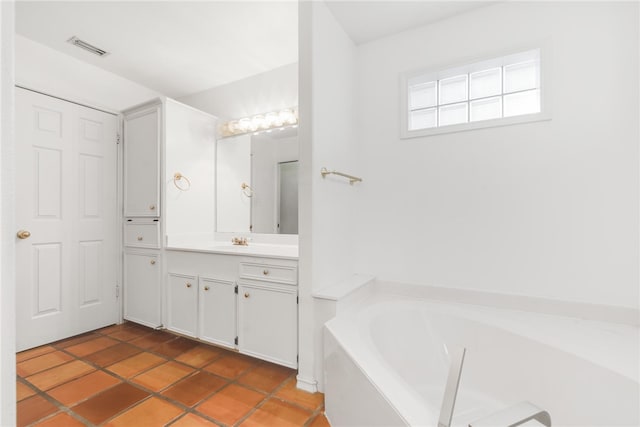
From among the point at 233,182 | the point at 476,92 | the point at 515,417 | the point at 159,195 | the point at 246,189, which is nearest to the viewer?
the point at 515,417

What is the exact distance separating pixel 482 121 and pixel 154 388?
2.68 metres

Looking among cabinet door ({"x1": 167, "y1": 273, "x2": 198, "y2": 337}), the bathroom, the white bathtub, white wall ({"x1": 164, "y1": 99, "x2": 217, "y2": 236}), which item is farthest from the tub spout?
white wall ({"x1": 164, "y1": 99, "x2": 217, "y2": 236})

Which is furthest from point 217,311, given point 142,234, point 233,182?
point 233,182

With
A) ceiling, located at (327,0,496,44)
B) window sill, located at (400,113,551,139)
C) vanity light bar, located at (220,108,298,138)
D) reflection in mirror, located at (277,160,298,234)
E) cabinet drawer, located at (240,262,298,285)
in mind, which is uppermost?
ceiling, located at (327,0,496,44)

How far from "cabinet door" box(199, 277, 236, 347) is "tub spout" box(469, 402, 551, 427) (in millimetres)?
1800

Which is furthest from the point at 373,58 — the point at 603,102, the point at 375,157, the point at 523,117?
the point at 603,102

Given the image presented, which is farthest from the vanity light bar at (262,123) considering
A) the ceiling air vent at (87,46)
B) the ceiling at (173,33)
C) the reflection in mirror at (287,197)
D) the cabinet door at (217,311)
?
the cabinet door at (217,311)

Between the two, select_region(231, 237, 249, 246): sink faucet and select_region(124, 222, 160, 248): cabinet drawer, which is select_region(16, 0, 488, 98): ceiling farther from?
select_region(231, 237, 249, 246): sink faucet

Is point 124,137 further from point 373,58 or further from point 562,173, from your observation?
point 562,173

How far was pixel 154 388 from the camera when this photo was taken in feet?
5.85

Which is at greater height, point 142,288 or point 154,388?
point 142,288

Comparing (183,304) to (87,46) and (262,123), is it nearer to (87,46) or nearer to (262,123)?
(262,123)

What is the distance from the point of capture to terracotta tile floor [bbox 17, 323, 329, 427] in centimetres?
153

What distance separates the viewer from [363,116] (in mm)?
2357
